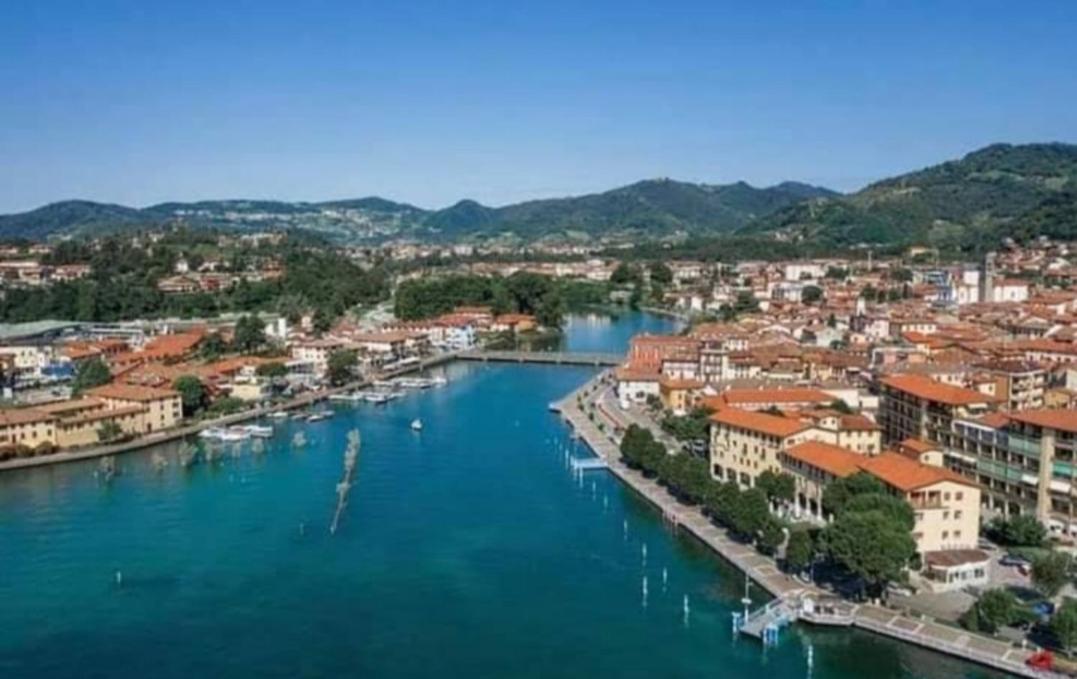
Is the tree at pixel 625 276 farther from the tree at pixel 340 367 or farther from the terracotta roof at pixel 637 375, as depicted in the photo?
the terracotta roof at pixel 637 375

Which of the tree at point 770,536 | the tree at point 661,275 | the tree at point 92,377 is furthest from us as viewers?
the tree at point 661,275

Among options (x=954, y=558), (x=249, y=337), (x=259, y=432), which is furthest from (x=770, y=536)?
(x=249, y=337)

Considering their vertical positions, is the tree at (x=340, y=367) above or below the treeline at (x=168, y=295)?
below

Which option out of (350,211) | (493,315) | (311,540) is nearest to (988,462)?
(311,540)

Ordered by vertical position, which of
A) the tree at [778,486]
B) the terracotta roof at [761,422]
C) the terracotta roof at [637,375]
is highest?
the terracotta roof at [761,422]

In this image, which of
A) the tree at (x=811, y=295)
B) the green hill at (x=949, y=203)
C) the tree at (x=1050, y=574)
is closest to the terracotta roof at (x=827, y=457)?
the tree at (x=1050, y=574)

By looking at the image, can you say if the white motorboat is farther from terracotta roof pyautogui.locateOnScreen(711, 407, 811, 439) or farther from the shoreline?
terracotta roof pyautogui.locateOnScreen(711, 407, 811, 439)

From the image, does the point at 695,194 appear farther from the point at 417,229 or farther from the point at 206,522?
the point at 206,522

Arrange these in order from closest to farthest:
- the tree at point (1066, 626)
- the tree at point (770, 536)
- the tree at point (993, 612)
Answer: the tree at point (1066, 626) < the tree at point (993, 612) < the tree at point (770, 536)

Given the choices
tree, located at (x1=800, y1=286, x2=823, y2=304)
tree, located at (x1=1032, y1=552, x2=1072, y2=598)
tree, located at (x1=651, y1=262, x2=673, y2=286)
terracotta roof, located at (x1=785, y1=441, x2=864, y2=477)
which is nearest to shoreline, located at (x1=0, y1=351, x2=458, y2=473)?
terracotta roof, located at (x1=785, y1=441, x2=864, y2=477)
